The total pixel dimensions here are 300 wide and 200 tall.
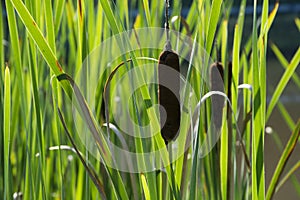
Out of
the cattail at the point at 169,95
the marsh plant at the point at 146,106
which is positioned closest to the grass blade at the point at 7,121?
the marsh plant at the point at 146,106

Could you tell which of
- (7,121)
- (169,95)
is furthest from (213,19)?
(7,121)

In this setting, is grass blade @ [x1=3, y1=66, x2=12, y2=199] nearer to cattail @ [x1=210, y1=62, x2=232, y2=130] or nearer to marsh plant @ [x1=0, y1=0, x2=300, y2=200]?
marsh plant @ [x1=0, y1=0, x2=300, y2=200]

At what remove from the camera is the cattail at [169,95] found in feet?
1.43

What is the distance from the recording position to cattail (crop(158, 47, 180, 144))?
435 millimetres

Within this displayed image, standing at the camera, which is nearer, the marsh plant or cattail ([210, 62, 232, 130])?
the marsh plant

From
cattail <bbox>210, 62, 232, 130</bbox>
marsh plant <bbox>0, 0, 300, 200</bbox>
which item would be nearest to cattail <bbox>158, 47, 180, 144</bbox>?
marsh plant <bbox>0, 0, 300, 200</bbox>

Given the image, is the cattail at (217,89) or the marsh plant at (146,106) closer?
the marsh plant at (146,106)

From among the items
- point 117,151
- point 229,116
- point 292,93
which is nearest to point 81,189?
point 117,151

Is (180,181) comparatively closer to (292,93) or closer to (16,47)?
(16,47)

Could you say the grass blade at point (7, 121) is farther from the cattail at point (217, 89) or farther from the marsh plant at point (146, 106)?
the cattail at point (217, 89)

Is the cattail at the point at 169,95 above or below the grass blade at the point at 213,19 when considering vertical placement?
below

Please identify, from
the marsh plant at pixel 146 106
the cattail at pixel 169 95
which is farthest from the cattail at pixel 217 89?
the cattail at pixel 169 95

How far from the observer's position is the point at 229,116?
24.2 inches

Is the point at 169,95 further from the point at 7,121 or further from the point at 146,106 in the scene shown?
the point at 7,121
